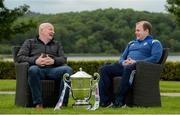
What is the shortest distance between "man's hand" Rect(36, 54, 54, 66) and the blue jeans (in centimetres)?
8

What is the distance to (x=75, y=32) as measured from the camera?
30234 millimetres

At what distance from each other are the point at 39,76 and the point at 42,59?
29 centimetres

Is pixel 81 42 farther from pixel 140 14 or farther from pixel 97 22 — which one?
pixel 140 14

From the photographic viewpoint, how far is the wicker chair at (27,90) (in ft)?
26.6

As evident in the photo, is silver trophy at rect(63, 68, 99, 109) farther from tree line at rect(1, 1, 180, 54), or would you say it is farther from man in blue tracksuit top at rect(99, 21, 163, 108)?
tree line at rect(1, 1, 180, 54)

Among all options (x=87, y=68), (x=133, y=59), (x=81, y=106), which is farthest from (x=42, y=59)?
(x=87, y=68)

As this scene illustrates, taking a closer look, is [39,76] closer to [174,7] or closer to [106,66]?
[106,66]

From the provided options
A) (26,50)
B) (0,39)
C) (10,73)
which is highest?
(26,50)

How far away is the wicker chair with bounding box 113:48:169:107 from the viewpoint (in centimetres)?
816

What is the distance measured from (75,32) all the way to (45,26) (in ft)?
72.2

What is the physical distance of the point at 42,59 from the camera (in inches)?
320

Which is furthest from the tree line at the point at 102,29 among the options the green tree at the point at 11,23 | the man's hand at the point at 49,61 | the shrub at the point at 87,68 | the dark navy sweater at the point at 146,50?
the man's hand at the point at 49,61

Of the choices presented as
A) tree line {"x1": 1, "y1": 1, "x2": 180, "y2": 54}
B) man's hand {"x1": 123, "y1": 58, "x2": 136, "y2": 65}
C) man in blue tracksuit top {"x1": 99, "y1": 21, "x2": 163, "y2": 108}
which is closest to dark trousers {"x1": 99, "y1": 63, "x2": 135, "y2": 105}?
man in blue tracksuit top {"x1": 99, "y1": 21, "x2": 163, "y2": 108}

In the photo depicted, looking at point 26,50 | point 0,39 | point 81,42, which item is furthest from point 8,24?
point 81,42
